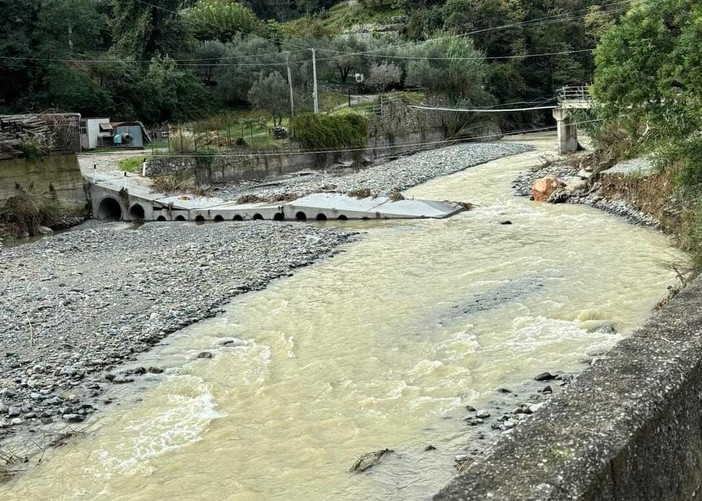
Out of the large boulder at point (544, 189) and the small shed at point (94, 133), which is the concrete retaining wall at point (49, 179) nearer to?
the small shed at point (94, 133)

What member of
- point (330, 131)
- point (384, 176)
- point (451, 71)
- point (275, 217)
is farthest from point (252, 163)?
point (451, 71)

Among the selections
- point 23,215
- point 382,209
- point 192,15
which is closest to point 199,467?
point 382,209

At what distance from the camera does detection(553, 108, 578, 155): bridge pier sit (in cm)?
3706

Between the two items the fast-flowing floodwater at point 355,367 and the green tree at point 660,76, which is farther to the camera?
the green tree at point 660,76

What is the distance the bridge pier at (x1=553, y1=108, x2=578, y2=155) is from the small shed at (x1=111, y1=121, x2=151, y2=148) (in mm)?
22902

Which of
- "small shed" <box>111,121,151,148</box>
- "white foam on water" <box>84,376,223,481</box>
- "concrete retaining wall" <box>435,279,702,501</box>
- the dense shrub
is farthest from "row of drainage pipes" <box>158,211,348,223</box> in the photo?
"concrete retaining wall" <box>435,279,702,501</box>

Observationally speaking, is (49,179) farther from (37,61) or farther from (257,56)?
(257,56)

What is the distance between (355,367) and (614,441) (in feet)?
26.2

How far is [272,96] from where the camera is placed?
45.2 meters

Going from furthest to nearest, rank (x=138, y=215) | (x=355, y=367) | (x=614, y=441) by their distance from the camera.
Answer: (x=138, y=215), (x=355, y=367), (x=614, y=441)

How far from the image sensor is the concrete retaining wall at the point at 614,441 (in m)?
2.35

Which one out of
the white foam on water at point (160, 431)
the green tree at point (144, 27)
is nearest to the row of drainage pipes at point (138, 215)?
the white foam on water at point (160, 431)

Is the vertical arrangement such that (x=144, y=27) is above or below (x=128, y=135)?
above

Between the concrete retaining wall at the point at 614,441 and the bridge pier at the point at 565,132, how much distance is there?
3591cm
